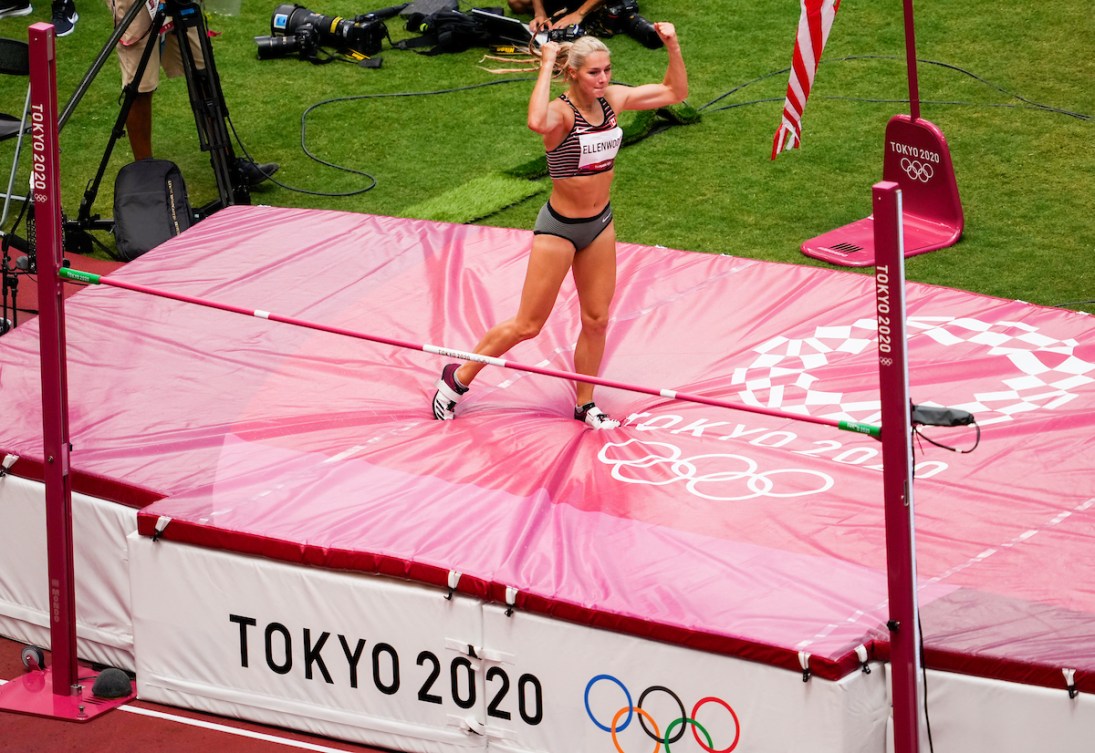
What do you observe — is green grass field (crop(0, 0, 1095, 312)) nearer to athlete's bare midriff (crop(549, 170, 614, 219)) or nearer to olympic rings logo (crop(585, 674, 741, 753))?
athlete's bare midriff (crop(549, 170, 614, 219))

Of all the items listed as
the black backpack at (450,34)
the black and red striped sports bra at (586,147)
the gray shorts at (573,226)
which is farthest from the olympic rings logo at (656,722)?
the black backpack at (450,34)

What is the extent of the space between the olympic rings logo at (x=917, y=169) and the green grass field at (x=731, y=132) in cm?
38

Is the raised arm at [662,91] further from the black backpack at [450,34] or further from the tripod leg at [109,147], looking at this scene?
the black backpack at [450,34]

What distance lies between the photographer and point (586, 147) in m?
4.67

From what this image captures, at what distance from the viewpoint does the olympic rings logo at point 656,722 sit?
12.0 ft

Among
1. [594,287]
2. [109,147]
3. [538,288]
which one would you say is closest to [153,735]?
[538,288]

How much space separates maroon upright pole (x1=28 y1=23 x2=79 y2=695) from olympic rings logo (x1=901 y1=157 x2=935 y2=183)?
13.9ft

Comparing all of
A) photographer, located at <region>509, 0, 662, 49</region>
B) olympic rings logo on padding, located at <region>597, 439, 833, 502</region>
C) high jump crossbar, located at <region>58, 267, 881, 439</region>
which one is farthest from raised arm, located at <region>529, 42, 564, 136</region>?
photographer, located at <region>509, 0, 662, 49</region>

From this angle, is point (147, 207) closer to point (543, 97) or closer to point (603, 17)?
point (543, 97)

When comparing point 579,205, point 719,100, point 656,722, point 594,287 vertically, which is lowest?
point 656,722

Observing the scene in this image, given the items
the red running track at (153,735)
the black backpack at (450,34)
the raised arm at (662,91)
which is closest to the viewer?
the red running track at (153,735)

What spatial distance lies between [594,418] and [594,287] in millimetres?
454

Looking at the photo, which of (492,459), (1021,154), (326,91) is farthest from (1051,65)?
(492,459)

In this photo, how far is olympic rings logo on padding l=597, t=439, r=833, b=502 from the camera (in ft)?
14.3
